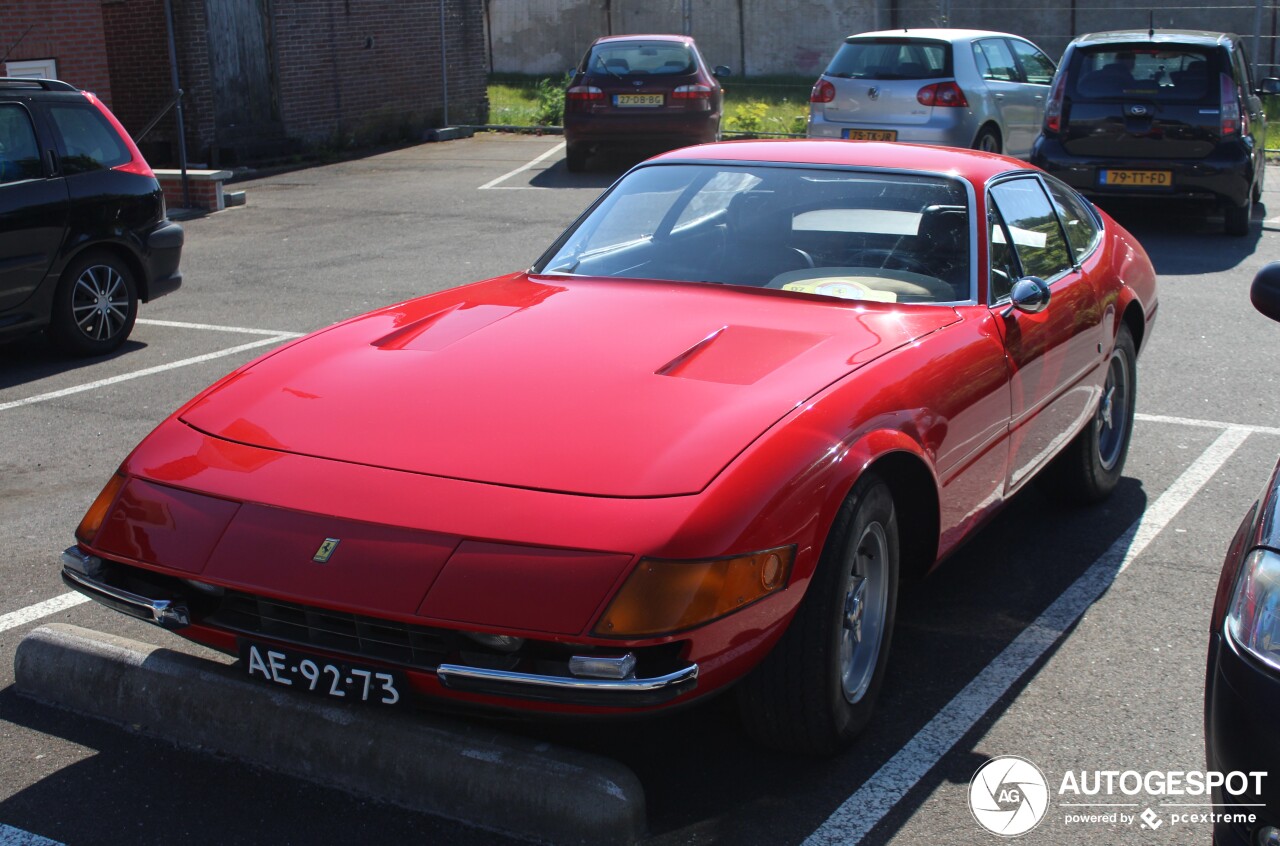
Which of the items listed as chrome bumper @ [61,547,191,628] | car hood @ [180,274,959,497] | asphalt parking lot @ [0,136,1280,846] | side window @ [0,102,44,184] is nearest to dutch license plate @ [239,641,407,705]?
chrome bumper @ [61,547,191,628]

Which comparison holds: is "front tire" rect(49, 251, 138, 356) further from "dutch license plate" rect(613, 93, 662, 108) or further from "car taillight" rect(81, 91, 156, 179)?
"dutch license plate" rect(613, 93, 662, 108)

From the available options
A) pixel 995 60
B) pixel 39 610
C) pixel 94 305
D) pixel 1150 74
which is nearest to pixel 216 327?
pixel 94 305

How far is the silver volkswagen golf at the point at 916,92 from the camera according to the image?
1362cm

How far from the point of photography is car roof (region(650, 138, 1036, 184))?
4871mm

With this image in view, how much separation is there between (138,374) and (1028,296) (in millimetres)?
5471

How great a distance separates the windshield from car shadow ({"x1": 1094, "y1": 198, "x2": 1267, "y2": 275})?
6.71 m

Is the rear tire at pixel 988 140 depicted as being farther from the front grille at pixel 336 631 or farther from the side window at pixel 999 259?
the front grille at pixel 336 631

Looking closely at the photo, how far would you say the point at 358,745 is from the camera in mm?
3338

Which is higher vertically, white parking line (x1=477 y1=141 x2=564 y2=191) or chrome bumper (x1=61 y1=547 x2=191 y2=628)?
white parking line (x1=477 y1=141 x2=564 y2=191)

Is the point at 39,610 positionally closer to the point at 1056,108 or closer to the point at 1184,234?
the point at 1056,108

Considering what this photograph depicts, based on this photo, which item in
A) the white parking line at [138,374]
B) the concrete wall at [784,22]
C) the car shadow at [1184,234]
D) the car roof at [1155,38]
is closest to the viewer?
the white parking line at [138,374]

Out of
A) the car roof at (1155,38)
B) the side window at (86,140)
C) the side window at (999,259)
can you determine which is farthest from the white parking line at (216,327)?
the car roof at (1155,38)

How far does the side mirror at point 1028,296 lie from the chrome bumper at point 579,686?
2065 millimetres

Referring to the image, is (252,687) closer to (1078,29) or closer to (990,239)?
(990,239)
